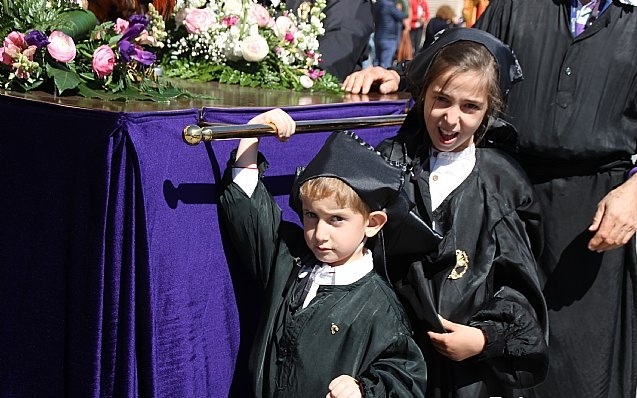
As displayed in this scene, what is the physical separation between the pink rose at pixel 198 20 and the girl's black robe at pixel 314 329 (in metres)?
1.08

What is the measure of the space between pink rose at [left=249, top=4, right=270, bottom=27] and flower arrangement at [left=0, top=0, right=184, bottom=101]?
0.72 m

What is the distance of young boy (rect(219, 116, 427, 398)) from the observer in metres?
2.22

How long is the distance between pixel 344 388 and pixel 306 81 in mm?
1478

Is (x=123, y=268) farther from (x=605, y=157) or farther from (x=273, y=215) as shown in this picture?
(x=605, y=157)

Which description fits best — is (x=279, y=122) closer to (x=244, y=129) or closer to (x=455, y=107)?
(x=244, y=129)

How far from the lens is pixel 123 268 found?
224cm

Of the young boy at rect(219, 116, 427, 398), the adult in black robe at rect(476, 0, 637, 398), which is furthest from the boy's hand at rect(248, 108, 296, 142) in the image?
the adult in black robe at rect(476, 0, 637, 398)

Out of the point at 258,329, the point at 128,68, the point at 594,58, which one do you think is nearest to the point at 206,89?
the point at 128,68

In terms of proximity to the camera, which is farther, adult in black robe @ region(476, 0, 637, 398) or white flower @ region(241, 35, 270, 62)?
white flower @ region(241, 35, 270, 62)

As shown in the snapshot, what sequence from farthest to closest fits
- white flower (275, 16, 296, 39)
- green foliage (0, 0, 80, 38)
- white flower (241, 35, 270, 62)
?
white flower (275, 16, 296, 39) → white flower (241, 35, 270, 62) → green foliage (0, 0, 80, 38)

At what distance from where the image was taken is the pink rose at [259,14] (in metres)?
3.34

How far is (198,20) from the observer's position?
10.7 ft

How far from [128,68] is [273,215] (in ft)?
1.93

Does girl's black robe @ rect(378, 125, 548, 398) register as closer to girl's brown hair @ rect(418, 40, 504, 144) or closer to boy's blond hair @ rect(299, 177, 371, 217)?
girl's brown hair @ rect(418, 40, 504, 144)
